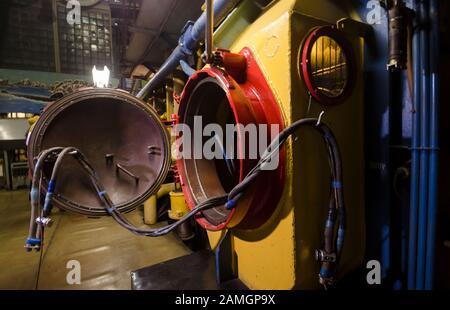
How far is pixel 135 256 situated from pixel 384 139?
2716 mm

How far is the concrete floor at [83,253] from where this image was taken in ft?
7.29

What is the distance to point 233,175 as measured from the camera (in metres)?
1.96

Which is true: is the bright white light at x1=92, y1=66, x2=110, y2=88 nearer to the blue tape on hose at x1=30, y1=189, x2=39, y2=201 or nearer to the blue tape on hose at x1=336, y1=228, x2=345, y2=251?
the blue tape on hose at x1=30, y1=189, x2=39, y2=201

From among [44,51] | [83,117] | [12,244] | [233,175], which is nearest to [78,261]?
[12,244]

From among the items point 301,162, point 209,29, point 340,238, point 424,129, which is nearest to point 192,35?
point 209,29

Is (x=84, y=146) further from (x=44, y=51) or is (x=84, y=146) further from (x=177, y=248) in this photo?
(x=44, y=51)

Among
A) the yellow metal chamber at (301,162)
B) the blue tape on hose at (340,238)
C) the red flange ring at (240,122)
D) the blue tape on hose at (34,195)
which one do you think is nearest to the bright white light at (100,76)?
the red flange ring at (240,122)

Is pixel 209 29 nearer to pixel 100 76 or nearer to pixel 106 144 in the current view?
pixel 106 144

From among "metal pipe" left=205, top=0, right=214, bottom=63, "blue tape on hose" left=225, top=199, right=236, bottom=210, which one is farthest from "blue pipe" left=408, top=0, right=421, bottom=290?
"metal pipe" left=205, top=0, right=214, bottom=63

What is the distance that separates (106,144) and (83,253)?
71.1 inches

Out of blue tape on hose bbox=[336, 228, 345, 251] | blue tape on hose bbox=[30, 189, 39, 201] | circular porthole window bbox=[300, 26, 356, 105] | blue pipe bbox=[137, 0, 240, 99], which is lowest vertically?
blue tape on hose bbox=[336, 228, 345, 251]

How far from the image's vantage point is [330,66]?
49.4 inches

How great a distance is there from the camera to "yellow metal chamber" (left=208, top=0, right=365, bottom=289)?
3.58 feet

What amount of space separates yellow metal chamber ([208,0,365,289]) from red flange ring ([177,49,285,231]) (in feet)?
0.16
